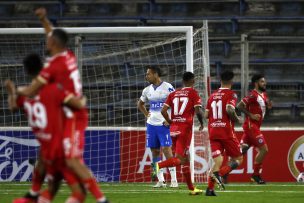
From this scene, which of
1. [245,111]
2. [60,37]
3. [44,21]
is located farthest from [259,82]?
[60,37]

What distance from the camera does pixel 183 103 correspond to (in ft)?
48.7

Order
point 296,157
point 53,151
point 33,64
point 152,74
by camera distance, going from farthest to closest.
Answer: point 296,157 < point 152,74 < point 33,64 < point 53,151

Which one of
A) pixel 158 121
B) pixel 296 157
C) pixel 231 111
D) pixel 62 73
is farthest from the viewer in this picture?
pixel 296 157

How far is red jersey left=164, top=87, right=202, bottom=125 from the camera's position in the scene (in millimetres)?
Answer: 14711

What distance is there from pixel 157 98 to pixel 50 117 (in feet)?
26.3

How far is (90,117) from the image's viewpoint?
1947 cm

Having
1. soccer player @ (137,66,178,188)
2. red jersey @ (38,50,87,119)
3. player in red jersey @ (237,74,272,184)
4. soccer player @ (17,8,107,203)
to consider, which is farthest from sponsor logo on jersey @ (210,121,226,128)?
red jersey @ (38,50,87,119)

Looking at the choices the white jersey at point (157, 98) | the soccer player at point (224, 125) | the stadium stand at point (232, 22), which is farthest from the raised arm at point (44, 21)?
the stadium stand at point (232, 22)

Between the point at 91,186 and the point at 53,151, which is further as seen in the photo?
the point at 91,186

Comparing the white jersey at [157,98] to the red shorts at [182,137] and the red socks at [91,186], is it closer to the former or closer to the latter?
the red shorts at [182,137]

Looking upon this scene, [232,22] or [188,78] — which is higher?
[232,22]

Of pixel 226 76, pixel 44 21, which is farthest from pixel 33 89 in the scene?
pixel 226 76

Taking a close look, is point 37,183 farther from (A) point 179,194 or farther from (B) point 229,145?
(B) point 229,145

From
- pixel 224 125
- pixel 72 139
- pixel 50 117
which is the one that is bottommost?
pixel 224 125
